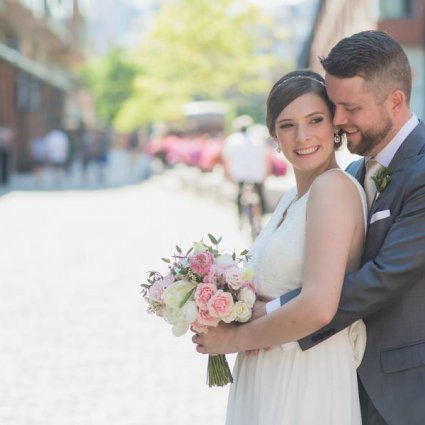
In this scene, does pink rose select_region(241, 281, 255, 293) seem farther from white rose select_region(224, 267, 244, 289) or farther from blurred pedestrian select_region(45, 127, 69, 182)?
blurred pedestrian select_region(45, 127, 69, 182)

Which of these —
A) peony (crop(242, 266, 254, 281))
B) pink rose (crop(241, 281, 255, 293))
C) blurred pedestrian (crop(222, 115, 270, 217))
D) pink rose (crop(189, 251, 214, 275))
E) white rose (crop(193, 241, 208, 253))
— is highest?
blurred pedestrian (crop(222, 115, 270, 217))

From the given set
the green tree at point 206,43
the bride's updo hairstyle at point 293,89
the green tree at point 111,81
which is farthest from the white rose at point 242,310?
the green tree at point 111,81

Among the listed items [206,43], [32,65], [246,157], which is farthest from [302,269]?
[206,43]

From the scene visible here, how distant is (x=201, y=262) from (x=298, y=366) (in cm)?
43

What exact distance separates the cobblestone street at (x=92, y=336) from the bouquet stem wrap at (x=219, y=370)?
2.76 meters

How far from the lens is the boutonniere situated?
9.54 ft

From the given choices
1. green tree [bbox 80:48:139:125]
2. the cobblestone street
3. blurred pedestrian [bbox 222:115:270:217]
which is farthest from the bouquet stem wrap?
green tree [bbox 80:48:139:125]

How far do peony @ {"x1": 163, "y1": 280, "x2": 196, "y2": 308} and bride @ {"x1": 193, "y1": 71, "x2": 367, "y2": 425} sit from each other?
5.3 inches

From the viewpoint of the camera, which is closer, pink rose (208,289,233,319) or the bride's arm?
the bride's arm

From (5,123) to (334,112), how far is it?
123 ft

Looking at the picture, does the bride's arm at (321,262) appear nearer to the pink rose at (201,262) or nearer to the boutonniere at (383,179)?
the boutonniere at (383,179)

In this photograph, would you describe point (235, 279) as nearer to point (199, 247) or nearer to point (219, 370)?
point (199, 247)

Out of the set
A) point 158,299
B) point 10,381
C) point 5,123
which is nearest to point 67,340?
point 10,381

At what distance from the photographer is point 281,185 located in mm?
20328
